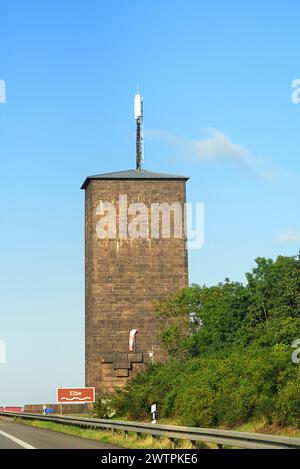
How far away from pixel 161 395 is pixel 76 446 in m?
27.0

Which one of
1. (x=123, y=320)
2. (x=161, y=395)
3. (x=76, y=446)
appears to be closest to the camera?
(x=76, y=446)

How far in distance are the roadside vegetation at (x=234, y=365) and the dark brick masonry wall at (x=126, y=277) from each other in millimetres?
19177

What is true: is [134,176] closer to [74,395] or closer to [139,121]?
[139,121]

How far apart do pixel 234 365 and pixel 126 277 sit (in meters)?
69.4

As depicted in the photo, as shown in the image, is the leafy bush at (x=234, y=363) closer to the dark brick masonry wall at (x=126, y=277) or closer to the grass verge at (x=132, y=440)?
the grass verge at (x=132, y=440)

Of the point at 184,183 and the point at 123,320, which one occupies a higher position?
the point at 184,183

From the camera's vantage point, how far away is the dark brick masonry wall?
374ft

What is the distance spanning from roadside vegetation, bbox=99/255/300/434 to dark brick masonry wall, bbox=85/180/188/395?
1918cm

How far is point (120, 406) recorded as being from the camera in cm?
5488

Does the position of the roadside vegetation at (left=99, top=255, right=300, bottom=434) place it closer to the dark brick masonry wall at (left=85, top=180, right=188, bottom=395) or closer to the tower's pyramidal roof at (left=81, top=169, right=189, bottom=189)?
the dark brick masonry wall at (left=85, top=180, right=188, bottom=395)

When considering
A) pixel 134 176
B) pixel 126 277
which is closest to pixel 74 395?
pixel 126 277

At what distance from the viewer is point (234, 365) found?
155 feet
